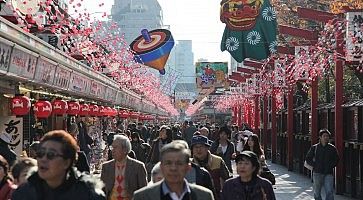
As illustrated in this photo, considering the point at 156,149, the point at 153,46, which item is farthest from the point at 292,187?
the point at 153,46

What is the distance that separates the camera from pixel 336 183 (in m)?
18.8

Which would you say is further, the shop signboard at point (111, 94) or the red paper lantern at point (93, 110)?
the shop signboard at point (111, 94)

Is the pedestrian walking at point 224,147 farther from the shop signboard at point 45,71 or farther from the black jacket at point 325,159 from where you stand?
the shop signboard at point 45,71

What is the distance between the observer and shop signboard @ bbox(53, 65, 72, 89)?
16469 millimetres

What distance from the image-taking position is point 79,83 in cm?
2020

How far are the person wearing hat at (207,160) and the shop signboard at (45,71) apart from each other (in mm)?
5873

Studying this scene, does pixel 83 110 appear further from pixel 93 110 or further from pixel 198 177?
pixel 198 177

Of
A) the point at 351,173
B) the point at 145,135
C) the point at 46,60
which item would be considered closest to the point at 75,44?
the point at 145,135

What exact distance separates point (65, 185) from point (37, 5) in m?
10.0

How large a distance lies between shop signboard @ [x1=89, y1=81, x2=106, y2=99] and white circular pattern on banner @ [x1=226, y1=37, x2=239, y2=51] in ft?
15.8

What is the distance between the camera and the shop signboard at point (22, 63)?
11953 mm

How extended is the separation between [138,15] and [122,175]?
413ft

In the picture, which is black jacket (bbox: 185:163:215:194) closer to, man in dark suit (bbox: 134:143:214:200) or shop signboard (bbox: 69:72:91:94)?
man in dark suit (bbox: 134:143:214:200)

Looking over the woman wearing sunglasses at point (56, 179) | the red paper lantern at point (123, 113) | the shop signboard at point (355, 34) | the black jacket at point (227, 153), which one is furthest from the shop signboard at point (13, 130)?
the red paper lantern at point (123, 113)
